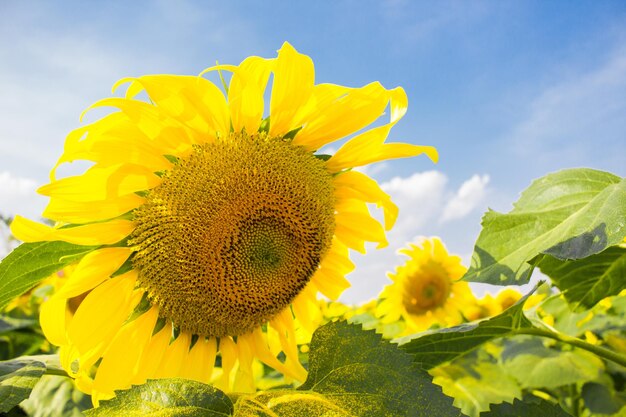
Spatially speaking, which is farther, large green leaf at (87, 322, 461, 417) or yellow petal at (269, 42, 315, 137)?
yellow petal at (269, 42, 315, 137)

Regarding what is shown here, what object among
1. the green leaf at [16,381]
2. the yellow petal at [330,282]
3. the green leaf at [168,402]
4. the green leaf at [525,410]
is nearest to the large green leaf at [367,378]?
the green leaf at [168,402]

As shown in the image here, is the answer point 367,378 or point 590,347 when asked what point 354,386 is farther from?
point 590,347

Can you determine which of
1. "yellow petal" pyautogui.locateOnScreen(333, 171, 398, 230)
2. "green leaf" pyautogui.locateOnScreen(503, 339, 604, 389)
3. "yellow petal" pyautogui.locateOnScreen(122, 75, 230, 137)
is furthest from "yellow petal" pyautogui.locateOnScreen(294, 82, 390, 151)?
"green leaf" pyautogui.locateOnScreen(503, 339, 604, 389)

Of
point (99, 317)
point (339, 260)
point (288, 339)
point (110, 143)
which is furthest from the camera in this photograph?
point (339, 260)

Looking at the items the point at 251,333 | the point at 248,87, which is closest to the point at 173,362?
the point at 251,333

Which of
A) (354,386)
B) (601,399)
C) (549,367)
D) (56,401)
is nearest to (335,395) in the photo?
(354,386)

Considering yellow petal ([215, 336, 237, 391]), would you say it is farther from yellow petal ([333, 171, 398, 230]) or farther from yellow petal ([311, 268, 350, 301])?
yellow petal ([333, 171, 398, 230])

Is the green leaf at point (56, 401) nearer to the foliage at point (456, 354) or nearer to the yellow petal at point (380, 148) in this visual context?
the foliage at point (456, 354)
